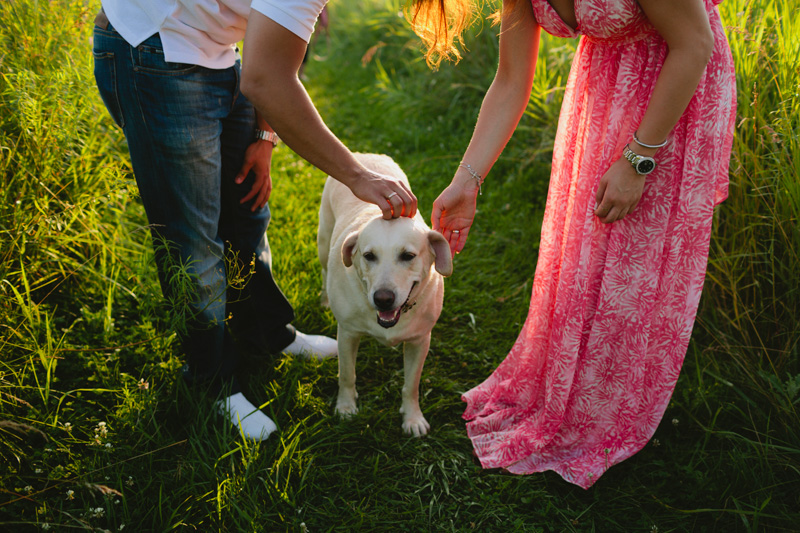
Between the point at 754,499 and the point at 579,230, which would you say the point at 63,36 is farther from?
the point at 754,499

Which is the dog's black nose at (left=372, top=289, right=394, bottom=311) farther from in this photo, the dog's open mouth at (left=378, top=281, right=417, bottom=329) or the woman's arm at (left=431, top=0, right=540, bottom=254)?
the woman's arm at (left=431, top=0, right=540, bottom=254)

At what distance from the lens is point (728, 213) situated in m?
2.92

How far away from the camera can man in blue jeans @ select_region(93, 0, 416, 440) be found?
1.89 metres

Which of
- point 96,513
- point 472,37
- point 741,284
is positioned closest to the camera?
point 96,513

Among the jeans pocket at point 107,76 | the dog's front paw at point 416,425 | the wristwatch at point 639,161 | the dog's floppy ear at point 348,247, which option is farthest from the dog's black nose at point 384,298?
the jeans pocket at point 107,76

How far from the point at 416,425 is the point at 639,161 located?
1608 millimetres

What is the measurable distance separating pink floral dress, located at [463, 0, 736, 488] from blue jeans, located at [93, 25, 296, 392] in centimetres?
133

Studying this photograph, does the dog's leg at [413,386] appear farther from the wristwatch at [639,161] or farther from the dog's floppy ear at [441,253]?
the wristwatch at [639,161]

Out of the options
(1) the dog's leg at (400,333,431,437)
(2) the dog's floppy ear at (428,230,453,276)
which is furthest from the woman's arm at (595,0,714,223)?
(1) the dog's leg at (400,333,431,437)

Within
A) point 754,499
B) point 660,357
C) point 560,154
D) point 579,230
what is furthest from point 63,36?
point 754,499

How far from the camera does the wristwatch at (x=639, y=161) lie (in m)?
1.94

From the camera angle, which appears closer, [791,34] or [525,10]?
[525,10]

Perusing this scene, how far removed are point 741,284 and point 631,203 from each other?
1307 millimetres

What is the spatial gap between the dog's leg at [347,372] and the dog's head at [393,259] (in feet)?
1.15
